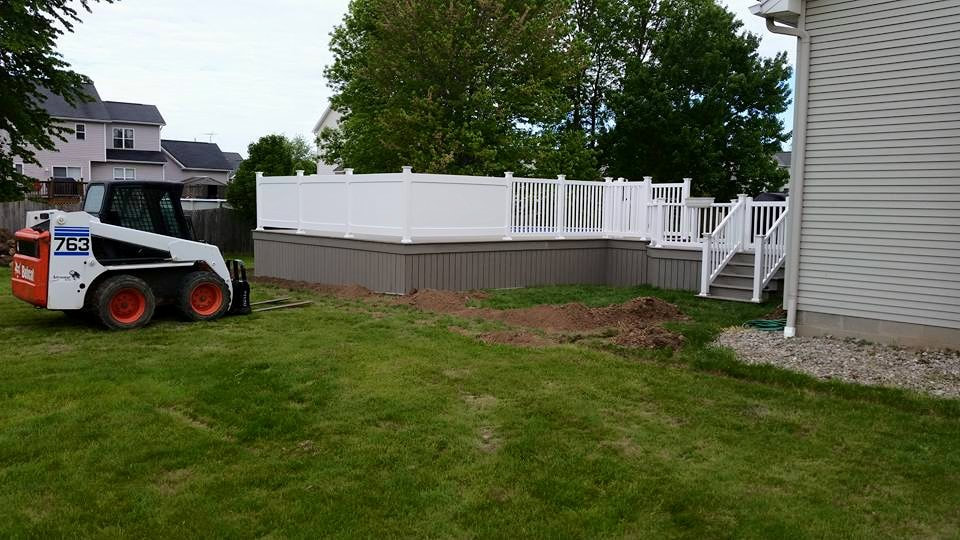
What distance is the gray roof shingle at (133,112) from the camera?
4078 centimetres

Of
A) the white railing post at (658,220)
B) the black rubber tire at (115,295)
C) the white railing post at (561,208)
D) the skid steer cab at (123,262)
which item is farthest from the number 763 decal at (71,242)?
the white railing post at (658,220)

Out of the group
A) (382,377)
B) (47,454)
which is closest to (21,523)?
(47,454)

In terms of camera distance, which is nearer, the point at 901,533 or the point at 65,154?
the point at 901,533

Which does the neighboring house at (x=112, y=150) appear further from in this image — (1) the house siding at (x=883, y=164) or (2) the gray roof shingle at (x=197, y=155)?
(1) the house siding at (x=883, y=164)

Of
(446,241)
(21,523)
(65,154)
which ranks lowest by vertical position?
(21,523)

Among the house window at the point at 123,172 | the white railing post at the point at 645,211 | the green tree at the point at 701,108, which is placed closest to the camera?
the white railing post at the point at 645,211

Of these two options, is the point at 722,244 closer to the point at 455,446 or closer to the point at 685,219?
the point at 685,219

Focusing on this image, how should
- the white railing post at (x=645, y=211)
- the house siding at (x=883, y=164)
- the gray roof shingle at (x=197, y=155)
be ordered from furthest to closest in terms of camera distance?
1. the gray roof shingle at (x=197, y=155)
2. the white railing post at (x=645, y=211)
3. the house siding at (x=883, y=164)

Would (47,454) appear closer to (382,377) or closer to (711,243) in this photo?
(382,377)

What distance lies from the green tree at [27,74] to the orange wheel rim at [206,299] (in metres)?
11.2

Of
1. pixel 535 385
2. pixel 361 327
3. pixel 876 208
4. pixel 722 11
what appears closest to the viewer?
pixel 535 385

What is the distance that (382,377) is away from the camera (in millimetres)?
6770

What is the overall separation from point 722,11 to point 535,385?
88.3 ft

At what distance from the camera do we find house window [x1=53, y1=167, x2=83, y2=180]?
38125 millimetres
